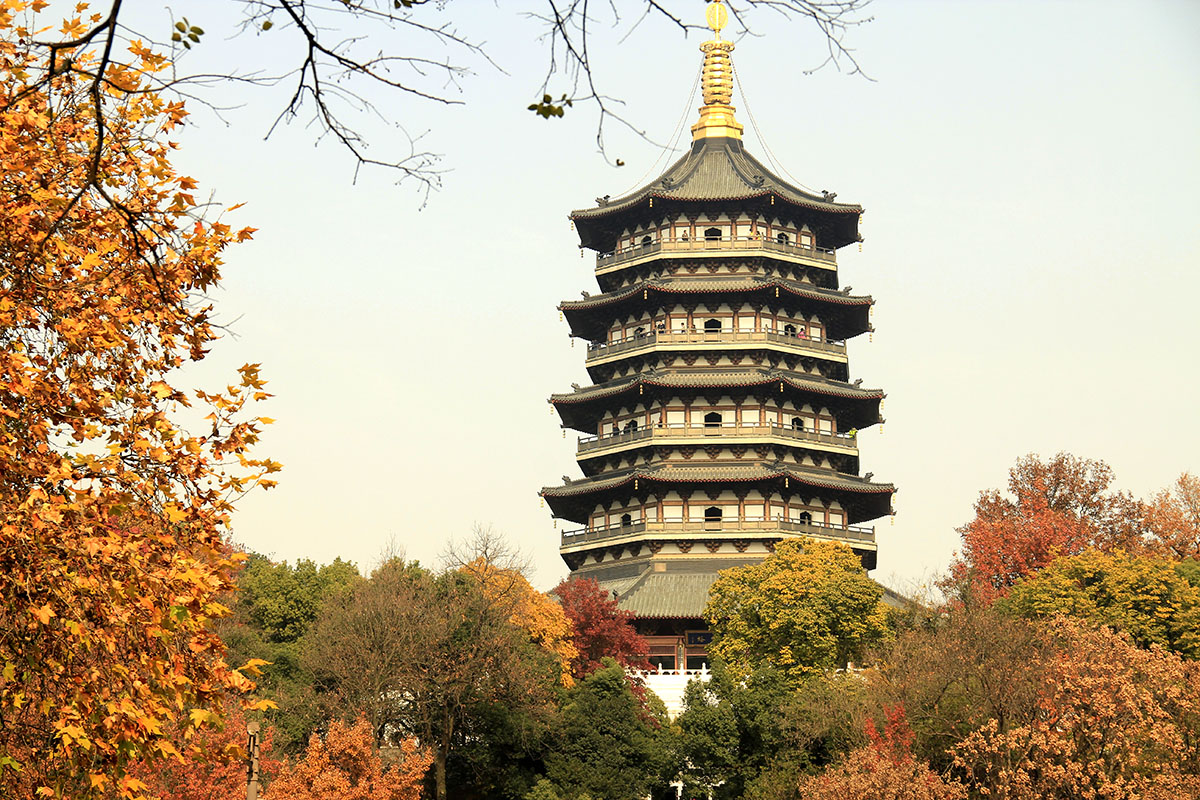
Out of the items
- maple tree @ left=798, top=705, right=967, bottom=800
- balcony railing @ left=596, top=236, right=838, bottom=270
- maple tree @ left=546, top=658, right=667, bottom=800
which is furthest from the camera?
balcony railing @ left=596, top=236, right=838, bottom=270

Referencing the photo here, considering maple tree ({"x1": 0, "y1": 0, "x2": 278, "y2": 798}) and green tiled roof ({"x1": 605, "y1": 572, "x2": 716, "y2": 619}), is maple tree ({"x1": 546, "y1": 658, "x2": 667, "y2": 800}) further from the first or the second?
maple tree ({"x1": 0, "y1": 0, "x2": 278, "y2": 798})

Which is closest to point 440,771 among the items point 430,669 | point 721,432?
point 430,669

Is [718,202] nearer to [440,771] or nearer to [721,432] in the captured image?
[721,432]

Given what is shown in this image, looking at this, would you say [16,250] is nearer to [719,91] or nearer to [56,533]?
[56,533]

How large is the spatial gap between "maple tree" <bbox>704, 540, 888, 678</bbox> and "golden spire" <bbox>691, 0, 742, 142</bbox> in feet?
72.5

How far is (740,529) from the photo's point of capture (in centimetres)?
5300

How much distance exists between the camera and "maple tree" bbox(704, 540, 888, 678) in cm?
4234

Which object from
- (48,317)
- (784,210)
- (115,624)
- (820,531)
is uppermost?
(784,210)

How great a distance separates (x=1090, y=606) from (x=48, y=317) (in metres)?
37.7

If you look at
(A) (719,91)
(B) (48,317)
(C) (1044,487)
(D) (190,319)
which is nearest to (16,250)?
(B) (48,317)

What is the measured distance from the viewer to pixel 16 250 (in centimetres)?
1162

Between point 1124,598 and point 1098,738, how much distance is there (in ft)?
50.8

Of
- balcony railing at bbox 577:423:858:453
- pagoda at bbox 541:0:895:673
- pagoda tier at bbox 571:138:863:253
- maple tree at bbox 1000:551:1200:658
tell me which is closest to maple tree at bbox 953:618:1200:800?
maple tree at bbox 1000:551:1200:658

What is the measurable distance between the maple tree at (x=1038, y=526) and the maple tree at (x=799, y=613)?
27.4 ft
